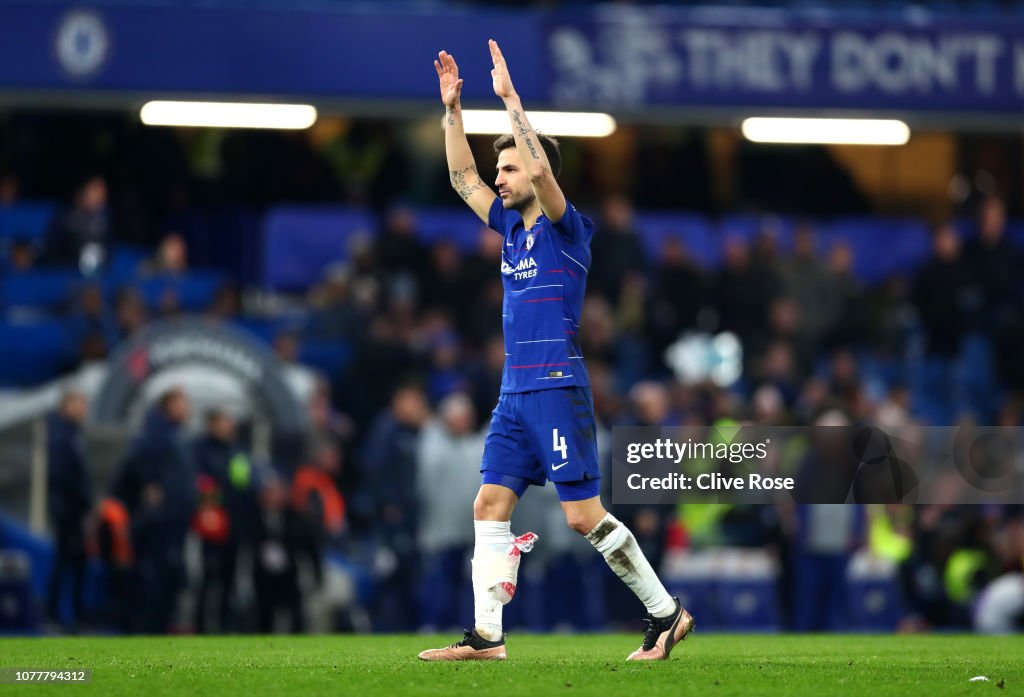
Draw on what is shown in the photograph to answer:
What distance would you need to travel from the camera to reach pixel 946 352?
19.7 meters

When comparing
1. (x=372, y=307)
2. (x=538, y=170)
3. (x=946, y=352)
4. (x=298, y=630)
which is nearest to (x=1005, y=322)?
(x=946, y=352)

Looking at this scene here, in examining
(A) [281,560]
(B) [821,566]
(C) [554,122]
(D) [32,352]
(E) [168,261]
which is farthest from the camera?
(C) [554,122]

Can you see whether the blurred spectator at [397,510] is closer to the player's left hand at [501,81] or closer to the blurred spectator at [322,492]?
the blurred spectator at [322,492]

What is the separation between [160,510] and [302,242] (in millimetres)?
4403

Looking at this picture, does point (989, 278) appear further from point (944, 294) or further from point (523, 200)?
point (523, 200)

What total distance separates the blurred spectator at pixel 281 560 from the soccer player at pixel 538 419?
24.5 feet

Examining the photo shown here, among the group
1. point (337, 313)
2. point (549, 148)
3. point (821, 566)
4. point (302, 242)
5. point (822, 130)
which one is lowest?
point (821, 566)

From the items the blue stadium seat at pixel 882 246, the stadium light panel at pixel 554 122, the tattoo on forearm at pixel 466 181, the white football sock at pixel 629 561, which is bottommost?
the white football sock at pixel 629 561

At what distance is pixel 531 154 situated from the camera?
288 inches

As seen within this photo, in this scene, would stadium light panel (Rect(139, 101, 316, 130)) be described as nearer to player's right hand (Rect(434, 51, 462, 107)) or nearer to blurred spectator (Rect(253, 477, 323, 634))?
blurred spectator (Rect(253, 477, 323, 634))

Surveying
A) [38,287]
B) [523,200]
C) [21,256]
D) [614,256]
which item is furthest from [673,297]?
[523,200]

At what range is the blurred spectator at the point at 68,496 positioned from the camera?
15180 mm

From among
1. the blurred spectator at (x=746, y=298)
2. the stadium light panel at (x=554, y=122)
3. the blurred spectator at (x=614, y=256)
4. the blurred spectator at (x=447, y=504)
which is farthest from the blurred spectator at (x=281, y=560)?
the blurred spectator at (x=746, y=298)

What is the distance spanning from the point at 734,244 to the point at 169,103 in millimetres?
6213
